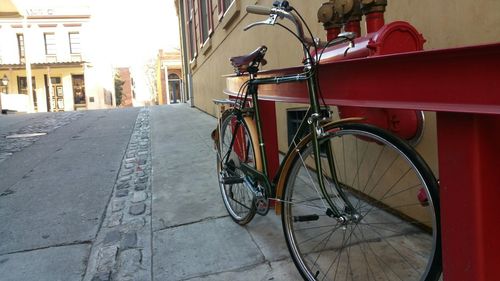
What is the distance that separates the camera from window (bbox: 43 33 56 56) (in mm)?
39891

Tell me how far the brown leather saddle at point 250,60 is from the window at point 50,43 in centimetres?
4087

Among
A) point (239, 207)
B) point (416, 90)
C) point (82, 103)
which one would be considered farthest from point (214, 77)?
point (82, 103)

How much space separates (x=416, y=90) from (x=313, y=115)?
2.24 feet

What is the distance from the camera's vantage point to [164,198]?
14.2ft

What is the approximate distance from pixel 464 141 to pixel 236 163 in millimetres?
2040

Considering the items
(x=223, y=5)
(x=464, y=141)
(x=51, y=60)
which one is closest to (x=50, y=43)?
(x=51, y=60)

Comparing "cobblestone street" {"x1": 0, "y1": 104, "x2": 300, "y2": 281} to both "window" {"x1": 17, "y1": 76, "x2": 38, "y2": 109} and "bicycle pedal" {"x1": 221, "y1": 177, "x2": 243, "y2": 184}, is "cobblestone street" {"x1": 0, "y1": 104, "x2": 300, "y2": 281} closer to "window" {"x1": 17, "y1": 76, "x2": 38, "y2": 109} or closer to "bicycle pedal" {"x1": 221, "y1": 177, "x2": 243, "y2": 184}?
"bicycle pedal" {"x1": 221, "y1": 177, "x2": 243, "y2": 184}

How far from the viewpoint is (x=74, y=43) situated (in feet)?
134

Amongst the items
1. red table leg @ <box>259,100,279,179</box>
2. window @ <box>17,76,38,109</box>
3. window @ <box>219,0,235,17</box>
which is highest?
window @ <box>17,76,38,109</box>

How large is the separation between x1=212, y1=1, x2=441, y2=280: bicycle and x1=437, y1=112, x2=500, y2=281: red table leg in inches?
4.1

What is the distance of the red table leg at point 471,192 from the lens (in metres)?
1.58

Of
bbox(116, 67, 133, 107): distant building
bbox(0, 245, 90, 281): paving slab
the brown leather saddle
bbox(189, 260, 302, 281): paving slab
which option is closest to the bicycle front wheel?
bbox(189, 260, 302, 281): paving slab

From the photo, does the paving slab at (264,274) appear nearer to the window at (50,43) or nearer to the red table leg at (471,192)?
the red table leg at (471,192)

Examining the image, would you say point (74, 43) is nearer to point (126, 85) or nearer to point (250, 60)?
point (126, 85)
